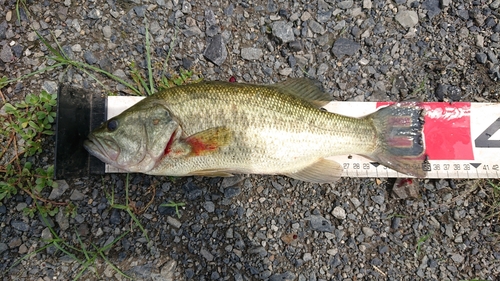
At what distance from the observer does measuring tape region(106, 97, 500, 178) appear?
3.79m

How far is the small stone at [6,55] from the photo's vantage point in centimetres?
389

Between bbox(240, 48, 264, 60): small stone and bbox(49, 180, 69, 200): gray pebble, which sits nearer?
bbox(49, 180, 69, 200): gray pebble

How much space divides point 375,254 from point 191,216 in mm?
2084

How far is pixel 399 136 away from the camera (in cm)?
355

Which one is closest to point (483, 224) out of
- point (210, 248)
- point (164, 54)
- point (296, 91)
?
point (296, 91)

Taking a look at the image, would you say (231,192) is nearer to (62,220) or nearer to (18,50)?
(62,220)

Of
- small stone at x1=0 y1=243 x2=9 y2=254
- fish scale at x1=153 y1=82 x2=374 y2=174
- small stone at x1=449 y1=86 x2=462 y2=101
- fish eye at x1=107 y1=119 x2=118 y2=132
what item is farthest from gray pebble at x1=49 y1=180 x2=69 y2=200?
small stone at x1=449 y1=86 x2=462 y2=101

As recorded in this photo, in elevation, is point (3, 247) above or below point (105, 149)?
below

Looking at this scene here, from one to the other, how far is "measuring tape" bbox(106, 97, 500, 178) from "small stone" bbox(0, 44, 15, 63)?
127 centimetres

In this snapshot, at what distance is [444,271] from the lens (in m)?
3.80

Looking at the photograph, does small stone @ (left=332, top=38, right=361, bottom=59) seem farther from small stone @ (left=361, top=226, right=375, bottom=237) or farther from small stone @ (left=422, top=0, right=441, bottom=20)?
small stone @ (left=361, top=226, right=375, bottom=237)

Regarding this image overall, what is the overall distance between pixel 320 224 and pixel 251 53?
6.91ft

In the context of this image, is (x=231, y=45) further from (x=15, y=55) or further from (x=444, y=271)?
(x=444, y=271)

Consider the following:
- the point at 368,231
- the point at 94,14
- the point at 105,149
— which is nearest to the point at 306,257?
the point at 368,231
